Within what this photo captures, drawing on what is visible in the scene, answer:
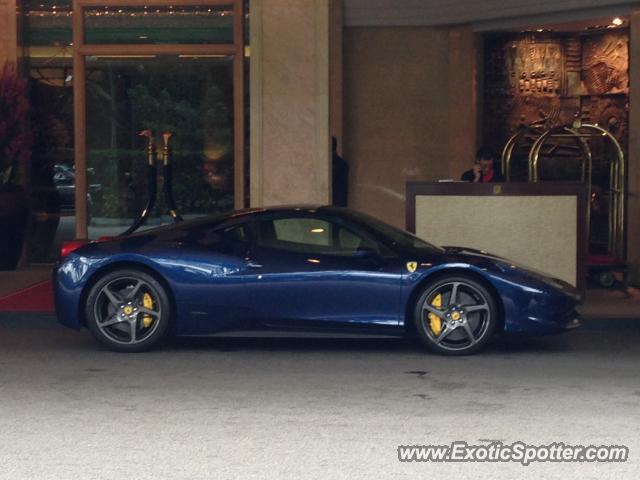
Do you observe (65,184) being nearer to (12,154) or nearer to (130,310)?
(12,154)

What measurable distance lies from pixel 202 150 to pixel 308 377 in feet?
26.6

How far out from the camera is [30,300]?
13547 millimetres

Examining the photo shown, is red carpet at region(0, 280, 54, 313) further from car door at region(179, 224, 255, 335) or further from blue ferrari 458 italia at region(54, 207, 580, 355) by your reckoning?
car door at region(179, 224, 255, 335)

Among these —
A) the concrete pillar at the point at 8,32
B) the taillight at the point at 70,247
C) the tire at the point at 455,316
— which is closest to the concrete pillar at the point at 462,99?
the concrete pillar at the point at 8,32

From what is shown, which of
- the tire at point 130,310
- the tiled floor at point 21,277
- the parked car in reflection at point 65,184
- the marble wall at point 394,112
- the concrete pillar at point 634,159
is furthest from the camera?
the marble wall at point 394,112

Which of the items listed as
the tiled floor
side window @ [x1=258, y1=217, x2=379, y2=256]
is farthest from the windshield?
the tiled floor

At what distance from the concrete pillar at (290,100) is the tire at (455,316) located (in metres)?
4.96

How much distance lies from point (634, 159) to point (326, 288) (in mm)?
6504

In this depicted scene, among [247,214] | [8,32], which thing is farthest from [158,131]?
[247,214]

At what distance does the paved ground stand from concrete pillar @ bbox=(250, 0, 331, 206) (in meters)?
4.12

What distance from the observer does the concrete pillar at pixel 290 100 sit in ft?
49.7

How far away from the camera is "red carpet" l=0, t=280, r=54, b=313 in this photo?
42.0ft

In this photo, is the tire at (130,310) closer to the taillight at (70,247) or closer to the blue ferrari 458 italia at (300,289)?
the blue ferrari 458 italia at (300,289)

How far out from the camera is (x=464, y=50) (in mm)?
17828
